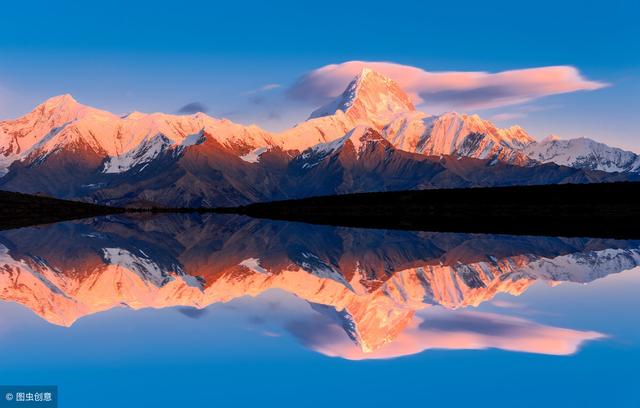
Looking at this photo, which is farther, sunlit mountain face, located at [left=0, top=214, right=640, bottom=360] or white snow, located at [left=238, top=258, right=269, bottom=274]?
white snow, located at [left=238, top=258, right=269, bottom=274]

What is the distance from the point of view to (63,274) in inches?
2110

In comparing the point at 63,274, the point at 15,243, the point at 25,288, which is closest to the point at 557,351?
the point at 25,288

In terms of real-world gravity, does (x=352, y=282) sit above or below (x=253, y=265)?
below

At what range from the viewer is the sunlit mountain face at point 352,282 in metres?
30.2

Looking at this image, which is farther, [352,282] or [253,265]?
[253,265]

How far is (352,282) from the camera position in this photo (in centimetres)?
5034

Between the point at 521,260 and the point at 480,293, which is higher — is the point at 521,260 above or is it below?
above

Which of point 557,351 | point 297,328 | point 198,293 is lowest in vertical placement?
point 557,351

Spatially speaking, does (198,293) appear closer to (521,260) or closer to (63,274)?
(63,274)

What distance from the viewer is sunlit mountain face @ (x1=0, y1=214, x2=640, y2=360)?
3017 centimetres

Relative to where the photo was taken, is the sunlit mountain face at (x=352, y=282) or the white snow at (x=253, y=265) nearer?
the sunlit mountain face at (x=352, y=282)

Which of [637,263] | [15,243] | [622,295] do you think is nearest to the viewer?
[622,295]

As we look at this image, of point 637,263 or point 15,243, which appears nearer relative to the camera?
point 637,263

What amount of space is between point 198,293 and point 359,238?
2332 inches
